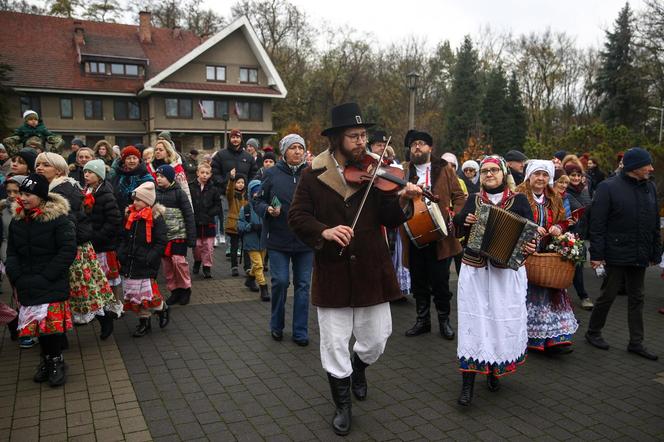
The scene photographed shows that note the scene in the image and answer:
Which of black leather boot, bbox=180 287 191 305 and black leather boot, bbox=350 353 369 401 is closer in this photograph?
black leather boot, bbox=350 353 369 401

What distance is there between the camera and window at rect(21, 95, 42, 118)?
34.9 m

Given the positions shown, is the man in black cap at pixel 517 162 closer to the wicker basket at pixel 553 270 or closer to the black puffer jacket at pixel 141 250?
the wicker basket at pixel 553 270

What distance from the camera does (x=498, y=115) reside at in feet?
142

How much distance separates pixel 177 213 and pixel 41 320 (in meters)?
2.83

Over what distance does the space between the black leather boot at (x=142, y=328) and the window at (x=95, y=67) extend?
34.6 meters

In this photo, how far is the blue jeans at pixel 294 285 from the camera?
20.1ft

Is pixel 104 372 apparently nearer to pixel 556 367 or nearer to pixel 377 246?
pixel 377 246

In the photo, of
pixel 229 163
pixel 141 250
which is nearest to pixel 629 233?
pixel 141 250

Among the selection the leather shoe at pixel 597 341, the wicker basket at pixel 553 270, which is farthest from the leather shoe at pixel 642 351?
the wicker basket at pixel 553 270

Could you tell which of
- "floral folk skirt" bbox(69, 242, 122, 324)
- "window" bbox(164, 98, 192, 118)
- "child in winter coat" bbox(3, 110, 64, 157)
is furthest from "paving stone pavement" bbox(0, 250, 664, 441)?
"window" bbox(164, 98, 192, 118)

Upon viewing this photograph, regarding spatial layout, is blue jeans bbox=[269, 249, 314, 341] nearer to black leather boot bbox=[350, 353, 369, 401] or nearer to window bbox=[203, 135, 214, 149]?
black leather boot bbox=[350, 353, 369, 401]

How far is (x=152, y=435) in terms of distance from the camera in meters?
4.09

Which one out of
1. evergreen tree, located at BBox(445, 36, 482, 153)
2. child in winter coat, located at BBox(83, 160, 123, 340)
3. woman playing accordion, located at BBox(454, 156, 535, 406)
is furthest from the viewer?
evergreen tree, located at BBox(445, 36, 482, 153)

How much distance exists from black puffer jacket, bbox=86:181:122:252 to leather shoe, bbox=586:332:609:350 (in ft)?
18.0
